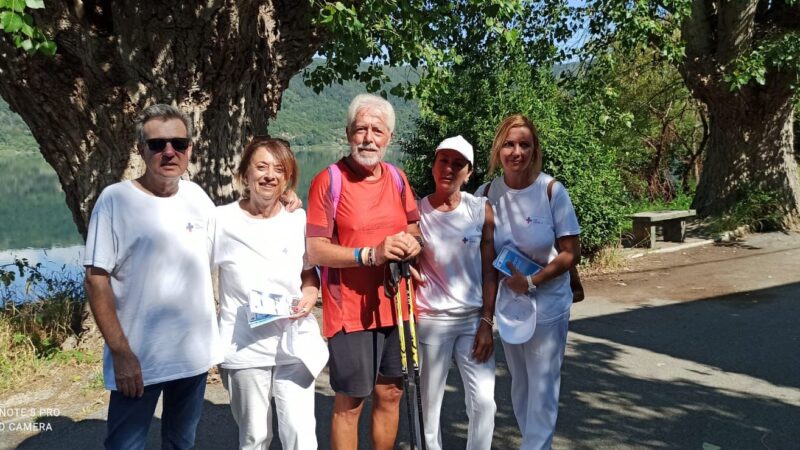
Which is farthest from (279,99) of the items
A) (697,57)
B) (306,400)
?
(697,57)

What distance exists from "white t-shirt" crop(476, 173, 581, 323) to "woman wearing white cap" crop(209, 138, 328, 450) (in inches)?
43.2

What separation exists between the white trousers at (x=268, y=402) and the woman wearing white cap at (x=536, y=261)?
1.07m

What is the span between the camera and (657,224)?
40.9ft

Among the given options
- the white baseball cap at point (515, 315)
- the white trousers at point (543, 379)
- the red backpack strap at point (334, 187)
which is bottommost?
the white trousers at point (543, 379)

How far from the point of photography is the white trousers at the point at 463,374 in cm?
333

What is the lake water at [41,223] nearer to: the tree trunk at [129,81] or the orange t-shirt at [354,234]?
the orange t-shirt at [354,234]

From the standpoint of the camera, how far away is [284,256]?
3049 mm

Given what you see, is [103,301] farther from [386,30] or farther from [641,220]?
[641,220]

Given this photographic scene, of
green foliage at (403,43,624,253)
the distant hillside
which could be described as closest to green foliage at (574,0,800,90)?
green foliage at (403,43,624,253)

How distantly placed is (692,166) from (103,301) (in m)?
21.9

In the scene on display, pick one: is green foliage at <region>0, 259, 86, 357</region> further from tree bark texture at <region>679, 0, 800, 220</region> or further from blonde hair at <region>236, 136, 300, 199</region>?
tree bark texture at <region>679, 0, 800, 220</region>

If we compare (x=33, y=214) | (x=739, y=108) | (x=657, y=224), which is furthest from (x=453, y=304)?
(x=33, y=214)

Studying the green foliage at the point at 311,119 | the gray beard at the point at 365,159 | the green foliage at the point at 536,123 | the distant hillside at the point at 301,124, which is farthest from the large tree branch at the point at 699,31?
the green foliage at the point at 311,119

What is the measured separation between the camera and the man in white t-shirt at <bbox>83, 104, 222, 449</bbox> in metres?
2.62
